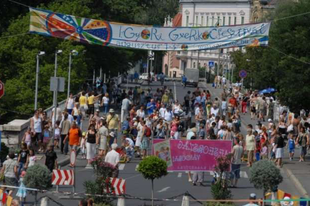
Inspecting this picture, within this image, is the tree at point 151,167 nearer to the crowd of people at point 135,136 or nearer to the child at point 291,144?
the crowd of people at point 135,136

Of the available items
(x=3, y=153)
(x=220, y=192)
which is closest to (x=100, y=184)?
(x=220, y=192)

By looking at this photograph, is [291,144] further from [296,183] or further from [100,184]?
[100,184]

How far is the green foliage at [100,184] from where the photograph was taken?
2305 centimetres

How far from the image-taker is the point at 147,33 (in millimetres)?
41375

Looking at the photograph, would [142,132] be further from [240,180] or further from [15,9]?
[15,9]

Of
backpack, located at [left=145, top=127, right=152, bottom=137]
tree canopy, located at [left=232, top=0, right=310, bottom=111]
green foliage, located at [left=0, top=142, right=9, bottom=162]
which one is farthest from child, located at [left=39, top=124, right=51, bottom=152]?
tree canopy, located at [left=232, top=0, right=310, bottom=111]

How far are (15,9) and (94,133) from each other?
38731 mm

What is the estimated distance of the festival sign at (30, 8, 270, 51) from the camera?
41.1 metres

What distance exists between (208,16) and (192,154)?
477ft

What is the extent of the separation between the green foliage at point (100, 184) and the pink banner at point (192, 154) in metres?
4.69

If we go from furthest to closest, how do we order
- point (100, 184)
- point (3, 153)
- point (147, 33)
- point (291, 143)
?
point (147, 33), point (291, 143), point (3, 153), point (100, 184)

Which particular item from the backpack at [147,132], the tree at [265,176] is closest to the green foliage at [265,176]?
the tree at [265,176]

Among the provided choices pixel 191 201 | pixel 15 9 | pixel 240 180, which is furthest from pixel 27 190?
pixel 15 9

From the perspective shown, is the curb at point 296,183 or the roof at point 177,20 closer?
the curb at point 296,183
